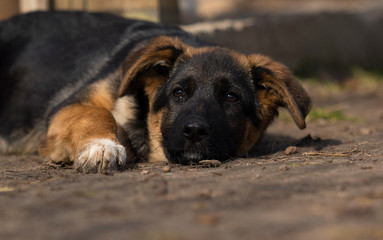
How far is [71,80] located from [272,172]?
2769 millimetres

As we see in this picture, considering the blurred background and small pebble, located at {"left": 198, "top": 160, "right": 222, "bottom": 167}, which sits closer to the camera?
small pebble, located at {"left": 198, "top": 160, "right": 222, "bottom": 167}

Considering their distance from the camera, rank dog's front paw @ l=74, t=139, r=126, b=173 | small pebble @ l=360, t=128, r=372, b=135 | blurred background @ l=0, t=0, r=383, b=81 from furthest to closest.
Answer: blurred background @ l=0, t=0, r=383, b=81, small pebble @ l=360, t=128, r=372, b=135, dog's front paw @ l=74, t=139, r=126, b=173

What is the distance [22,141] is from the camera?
5.41 metres

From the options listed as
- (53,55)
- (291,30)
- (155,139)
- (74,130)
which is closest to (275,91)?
(155,139)

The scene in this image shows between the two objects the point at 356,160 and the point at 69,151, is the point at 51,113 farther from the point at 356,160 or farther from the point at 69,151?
the point at 356,160

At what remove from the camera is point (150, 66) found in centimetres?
448

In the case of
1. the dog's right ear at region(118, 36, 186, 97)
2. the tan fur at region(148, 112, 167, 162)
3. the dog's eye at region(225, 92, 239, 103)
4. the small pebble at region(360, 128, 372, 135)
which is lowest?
the small pebble at region(360, 128, 372, 135)

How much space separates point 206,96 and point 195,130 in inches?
15.1

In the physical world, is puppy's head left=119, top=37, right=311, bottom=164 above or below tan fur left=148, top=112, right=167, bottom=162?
above

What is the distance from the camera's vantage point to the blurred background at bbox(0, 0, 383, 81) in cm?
803

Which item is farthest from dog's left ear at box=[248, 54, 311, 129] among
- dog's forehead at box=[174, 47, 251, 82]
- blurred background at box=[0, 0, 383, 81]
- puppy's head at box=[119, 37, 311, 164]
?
blurred background at box=[0, 0, 383, 81]

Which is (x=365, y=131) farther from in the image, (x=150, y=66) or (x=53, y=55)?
(x=53, y=55)

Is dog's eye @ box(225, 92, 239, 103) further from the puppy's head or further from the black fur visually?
the black fur

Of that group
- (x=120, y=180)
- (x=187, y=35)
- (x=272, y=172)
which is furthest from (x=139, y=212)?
(x=187, y=35)
